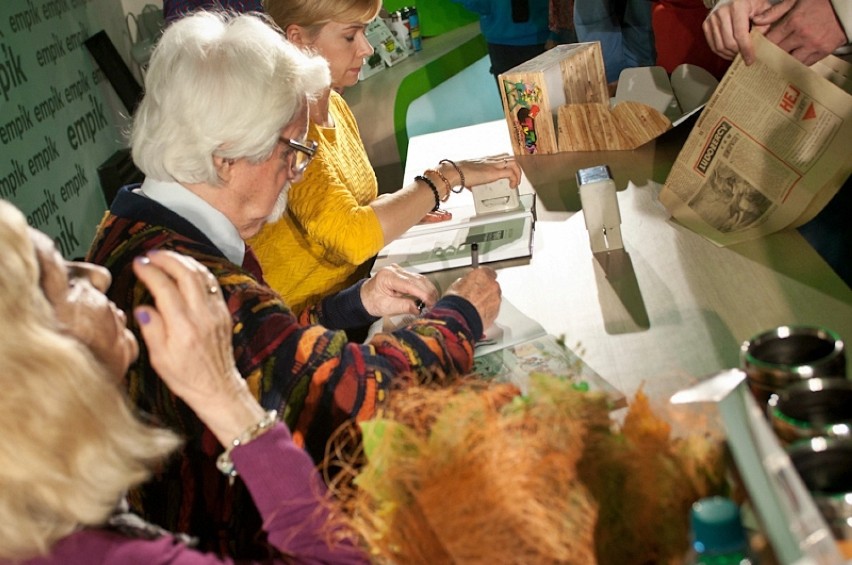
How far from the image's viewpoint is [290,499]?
1.07 meters

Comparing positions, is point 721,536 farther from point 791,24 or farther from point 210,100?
point 791,24

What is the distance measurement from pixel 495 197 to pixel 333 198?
1.32ft

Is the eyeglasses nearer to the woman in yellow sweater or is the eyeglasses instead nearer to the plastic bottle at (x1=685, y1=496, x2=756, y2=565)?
the woman in yellow sweater

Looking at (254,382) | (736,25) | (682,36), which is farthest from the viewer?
(682,36)

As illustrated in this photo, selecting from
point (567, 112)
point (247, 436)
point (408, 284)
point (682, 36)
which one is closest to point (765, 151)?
point (408, 284)

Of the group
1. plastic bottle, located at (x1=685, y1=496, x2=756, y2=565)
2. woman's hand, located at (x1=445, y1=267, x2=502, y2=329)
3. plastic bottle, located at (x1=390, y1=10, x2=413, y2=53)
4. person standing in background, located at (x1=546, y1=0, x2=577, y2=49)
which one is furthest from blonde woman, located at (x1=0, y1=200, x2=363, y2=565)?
plastic bottle, located at (x1=390, y1=10, x2=413, y2=53)

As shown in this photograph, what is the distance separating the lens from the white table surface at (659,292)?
1.43 meters

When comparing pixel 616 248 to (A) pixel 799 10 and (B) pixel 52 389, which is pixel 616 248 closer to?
(A) pixel 799 10

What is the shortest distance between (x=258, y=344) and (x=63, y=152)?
3.26m

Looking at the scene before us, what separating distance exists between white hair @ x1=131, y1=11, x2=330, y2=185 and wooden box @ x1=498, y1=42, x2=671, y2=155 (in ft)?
3.34

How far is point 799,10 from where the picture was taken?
6.08 ft

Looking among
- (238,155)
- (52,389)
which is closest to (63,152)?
(238,155)

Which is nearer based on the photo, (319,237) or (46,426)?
(46,426)

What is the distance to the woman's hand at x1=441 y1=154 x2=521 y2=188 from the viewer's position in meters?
2.27
